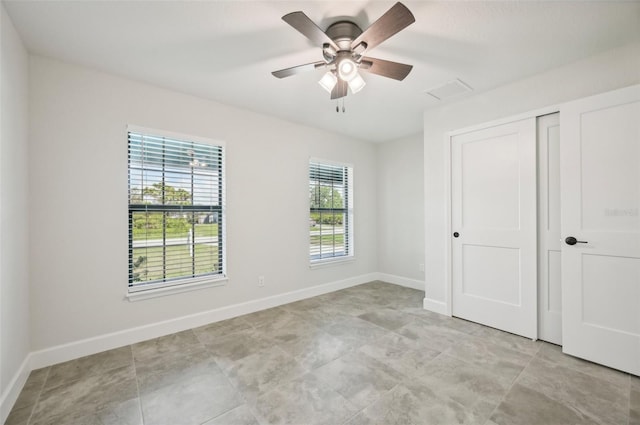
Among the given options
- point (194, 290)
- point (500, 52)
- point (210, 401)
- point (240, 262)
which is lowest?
point (210, 401)

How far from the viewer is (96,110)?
2.53 m

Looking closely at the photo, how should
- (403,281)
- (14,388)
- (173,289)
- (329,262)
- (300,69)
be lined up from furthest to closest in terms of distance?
(403,281) < (329,262) < (173,289) < (300,69) < (14,388)

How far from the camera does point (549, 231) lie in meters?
2.63

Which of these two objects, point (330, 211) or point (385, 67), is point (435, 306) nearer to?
point (330, 211)

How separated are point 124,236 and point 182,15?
6.54ft

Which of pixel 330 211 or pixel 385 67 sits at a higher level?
pixel 385 67

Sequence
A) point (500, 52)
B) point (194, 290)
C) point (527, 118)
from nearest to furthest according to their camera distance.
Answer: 1. point (500, 52)
2. point (527, 118)
3. point (194, 290)

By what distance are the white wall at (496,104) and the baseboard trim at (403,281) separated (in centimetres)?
96

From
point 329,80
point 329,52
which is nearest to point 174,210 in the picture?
point 329,80

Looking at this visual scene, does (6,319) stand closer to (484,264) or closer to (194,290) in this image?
(194,290)

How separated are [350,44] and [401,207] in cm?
Answer: 333

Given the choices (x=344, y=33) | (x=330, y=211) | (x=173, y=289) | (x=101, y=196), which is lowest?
(x=173, y=289)

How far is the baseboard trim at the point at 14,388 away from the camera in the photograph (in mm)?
1670

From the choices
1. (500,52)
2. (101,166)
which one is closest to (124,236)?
Answer: (101,166)
